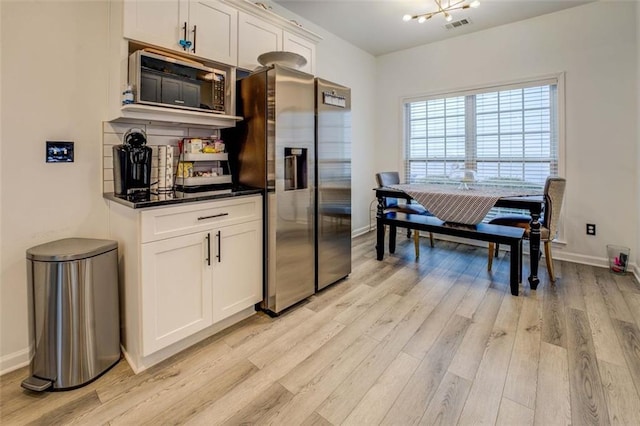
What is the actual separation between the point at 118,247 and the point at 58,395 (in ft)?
2.59

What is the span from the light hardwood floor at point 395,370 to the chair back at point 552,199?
0.62 meters

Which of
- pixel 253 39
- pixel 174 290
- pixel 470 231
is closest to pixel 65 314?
pixel 174 290

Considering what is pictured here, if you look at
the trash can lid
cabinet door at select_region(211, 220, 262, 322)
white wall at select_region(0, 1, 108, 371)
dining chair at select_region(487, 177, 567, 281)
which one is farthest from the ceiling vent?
the trash can lid

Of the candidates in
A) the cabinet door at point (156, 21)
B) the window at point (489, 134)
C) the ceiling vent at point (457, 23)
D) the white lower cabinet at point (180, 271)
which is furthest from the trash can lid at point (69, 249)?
the ceiling vent at point (457, 23)

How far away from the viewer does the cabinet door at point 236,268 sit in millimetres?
2135

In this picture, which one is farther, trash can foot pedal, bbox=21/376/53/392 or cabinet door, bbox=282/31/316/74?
cabinet door, bbox=282/31/316/74

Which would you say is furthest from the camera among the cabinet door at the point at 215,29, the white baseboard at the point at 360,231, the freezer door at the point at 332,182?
the white baseboard at the point at 360,231

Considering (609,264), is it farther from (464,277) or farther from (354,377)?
(354,377)

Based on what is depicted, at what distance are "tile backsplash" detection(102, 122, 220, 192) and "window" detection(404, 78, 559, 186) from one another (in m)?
3.51

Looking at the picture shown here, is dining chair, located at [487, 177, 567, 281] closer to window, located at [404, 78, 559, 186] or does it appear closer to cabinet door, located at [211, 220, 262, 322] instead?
window, located at [404, 78, 559, 186]

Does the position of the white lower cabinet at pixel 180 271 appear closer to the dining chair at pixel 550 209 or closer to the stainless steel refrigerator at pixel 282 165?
the stainless steel refrigerator at pixel 282 165

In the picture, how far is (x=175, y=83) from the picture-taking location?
7.00ft

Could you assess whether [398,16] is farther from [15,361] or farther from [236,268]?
[15,361]

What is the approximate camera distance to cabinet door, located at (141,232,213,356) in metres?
1.78
